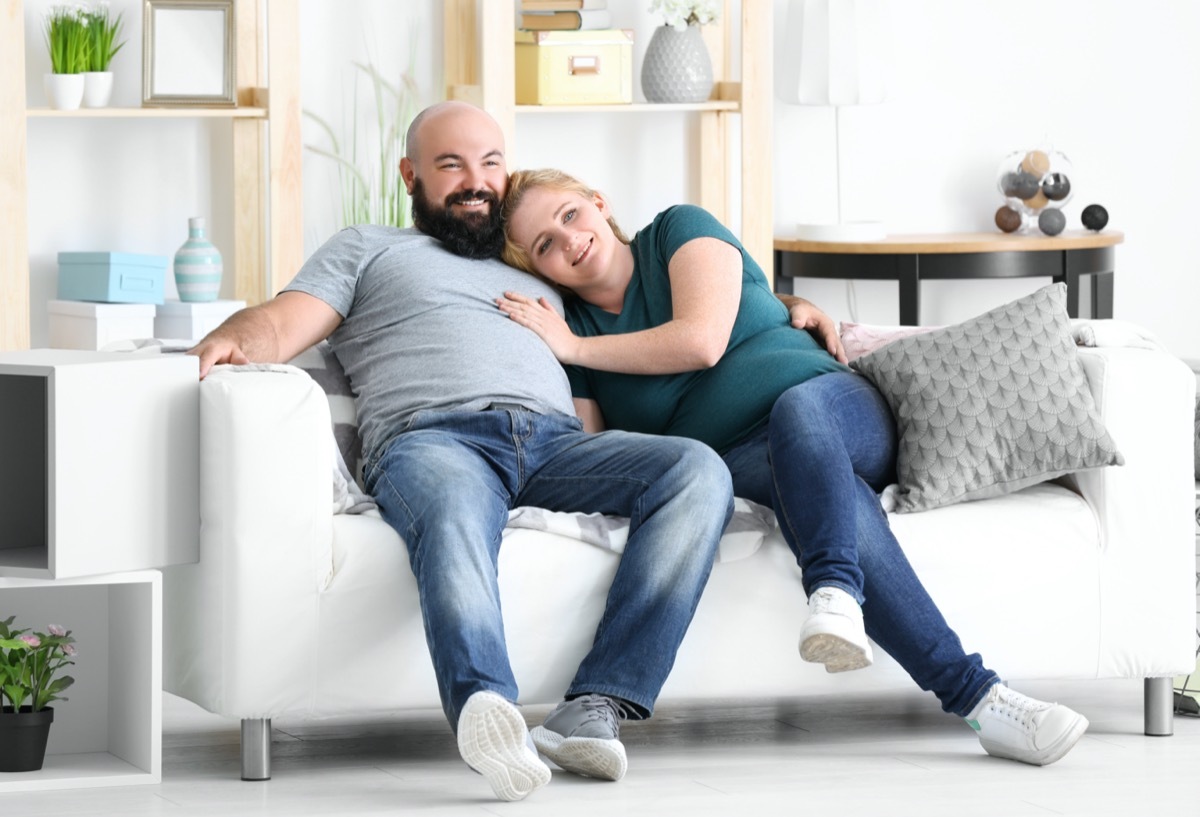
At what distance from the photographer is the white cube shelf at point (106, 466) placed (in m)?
2.28

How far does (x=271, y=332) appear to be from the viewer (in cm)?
269

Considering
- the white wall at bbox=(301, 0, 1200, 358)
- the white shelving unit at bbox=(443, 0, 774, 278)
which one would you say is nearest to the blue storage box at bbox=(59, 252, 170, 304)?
the white shelving unit at bbox=(443, 0, 774, 278)

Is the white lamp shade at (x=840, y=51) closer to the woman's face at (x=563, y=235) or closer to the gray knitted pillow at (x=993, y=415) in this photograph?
the woman's face at (x=563, y=235)

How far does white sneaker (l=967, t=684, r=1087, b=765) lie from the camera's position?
2.41m

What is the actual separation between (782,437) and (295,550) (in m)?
0.70

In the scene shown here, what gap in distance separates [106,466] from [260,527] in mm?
216

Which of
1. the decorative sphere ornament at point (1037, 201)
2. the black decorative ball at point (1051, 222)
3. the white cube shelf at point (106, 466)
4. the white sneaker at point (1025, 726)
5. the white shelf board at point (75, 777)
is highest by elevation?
the decorative sphere ornament at point (1037, 201)

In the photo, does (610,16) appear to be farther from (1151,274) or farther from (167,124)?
(1151,274)

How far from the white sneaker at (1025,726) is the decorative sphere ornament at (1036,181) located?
2.58m

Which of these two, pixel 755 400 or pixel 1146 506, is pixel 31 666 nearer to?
pixel 755 400

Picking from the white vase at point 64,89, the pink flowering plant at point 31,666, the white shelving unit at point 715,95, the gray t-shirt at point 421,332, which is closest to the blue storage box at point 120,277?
the white vase at point 64,89

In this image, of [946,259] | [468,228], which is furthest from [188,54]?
[946,259]

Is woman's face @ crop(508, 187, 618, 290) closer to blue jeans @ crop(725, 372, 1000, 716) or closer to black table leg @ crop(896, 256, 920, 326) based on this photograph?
blue jeans @ crop(725, 372, 1000, 716)

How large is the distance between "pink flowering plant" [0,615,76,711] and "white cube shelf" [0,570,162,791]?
74 mm
